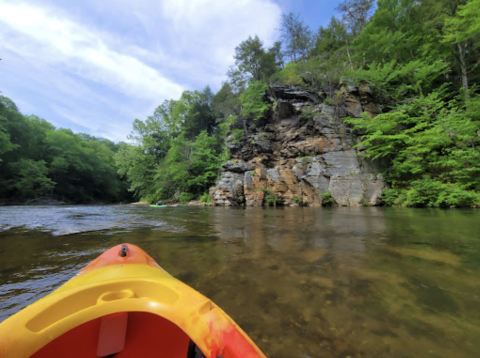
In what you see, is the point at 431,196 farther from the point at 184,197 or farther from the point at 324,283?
the point at 184,197

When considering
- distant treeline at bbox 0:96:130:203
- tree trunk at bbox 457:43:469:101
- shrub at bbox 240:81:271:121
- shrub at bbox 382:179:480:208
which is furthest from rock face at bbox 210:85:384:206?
distant treeline at bbox 0:96:130:203

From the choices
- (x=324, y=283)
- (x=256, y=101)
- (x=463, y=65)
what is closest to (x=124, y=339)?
(x=324, y=283)

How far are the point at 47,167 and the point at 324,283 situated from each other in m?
34.6

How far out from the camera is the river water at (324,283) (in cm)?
137

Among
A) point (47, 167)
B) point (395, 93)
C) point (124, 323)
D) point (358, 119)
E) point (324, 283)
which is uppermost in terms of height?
point (395, 93)

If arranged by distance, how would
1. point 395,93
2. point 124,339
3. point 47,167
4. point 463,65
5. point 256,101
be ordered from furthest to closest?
point 47,167, point 256,101, point 395,93, point 463,65, point 124,339

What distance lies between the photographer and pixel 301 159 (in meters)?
15.1

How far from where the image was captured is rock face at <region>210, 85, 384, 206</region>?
12.9 meters

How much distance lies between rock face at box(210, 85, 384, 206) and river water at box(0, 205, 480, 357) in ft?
29.7

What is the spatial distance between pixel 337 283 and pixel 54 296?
7.25ft

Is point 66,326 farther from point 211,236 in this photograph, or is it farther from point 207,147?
point 207,147

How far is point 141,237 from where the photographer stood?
4.50m

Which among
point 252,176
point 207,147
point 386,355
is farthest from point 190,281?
point 207,147

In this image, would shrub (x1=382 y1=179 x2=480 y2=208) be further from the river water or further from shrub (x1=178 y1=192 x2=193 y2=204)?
shrub (x1=178 y1=192 x2=193 y2=204)
